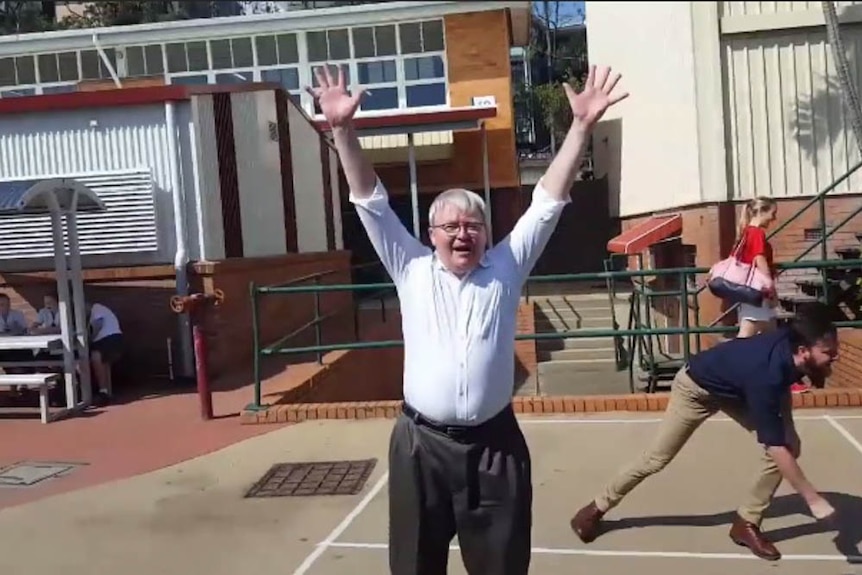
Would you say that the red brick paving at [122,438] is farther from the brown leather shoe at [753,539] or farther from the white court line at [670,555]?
the brown leather shoe at [753,539]

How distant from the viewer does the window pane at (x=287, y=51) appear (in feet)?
67.5

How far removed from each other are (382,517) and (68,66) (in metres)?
18.1

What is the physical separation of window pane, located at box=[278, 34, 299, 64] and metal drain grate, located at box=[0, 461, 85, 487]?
1437 centimetres

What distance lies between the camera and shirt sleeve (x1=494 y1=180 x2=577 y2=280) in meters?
3.38

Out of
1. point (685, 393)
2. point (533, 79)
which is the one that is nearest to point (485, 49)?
point (533, 79)

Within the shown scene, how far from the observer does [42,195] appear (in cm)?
915

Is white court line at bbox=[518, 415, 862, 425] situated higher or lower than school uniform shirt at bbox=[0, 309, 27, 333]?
lower

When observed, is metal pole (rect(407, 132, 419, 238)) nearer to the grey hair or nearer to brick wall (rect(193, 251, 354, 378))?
brick wall (rect(193, 251, 354, 378))

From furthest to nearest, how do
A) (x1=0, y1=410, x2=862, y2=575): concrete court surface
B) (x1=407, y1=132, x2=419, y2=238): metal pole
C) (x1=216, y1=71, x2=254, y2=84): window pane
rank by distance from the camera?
1. (x1=216, y1=71, x2=254, y2=84): window pane
2. (x1=407, y1=132, x2=419, y2=238): metal pole
3. (x1=0, y1=410, x2=862, y2=575): concrete court surface

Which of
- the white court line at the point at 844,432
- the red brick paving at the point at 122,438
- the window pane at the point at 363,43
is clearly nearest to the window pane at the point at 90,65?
the window pane at the point at 363,43

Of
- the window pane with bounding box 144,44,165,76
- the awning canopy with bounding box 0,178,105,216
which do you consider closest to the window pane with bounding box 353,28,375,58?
the window pane with bounding box 144,44,165,76

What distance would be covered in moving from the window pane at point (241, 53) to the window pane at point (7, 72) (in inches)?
171

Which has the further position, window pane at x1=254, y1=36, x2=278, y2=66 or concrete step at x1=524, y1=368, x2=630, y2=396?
window pane at x1=254, y1=36, x2=278, y2=66

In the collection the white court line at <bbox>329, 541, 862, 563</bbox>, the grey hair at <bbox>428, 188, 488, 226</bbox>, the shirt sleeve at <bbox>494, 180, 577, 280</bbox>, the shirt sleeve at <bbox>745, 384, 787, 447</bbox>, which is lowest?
the white court line at <bbox>329, 541, 862, 563</bbox>
